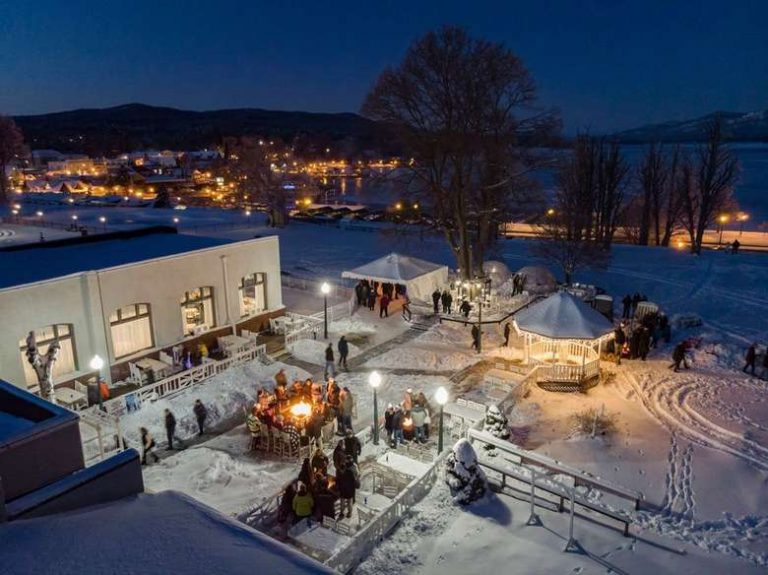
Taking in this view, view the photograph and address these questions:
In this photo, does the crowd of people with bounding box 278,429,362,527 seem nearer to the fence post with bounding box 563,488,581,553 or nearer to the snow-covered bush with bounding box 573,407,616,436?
the fence post with bounding box 563,488,581,553

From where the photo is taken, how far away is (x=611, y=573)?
8680 millimetres

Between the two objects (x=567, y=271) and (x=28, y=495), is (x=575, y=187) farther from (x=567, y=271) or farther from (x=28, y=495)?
(x=28, y=495)

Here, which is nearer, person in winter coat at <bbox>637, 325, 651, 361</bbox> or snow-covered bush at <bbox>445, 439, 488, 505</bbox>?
snow-covered bush at <bbox>445, 439, 488, 505</bbox>

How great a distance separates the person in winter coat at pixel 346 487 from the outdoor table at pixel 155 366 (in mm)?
8361

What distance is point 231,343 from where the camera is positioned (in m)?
18.8

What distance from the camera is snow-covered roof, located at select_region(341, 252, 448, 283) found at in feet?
78.5

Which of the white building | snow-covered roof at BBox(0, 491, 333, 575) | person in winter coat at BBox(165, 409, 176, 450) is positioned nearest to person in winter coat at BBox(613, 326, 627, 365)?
the white building

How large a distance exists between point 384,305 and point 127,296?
1019cm

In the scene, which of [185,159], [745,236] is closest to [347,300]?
[745,236]

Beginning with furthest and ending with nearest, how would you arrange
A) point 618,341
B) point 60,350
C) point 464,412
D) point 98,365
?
point 618,341 < point 60,350 < point 464,412 < point 98,365

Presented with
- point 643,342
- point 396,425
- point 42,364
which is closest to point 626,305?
point 643,342

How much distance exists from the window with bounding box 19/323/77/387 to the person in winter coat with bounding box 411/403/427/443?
9398 millimetres

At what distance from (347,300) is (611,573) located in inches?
724

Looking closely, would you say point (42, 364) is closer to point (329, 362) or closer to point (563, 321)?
point (329, 362)
